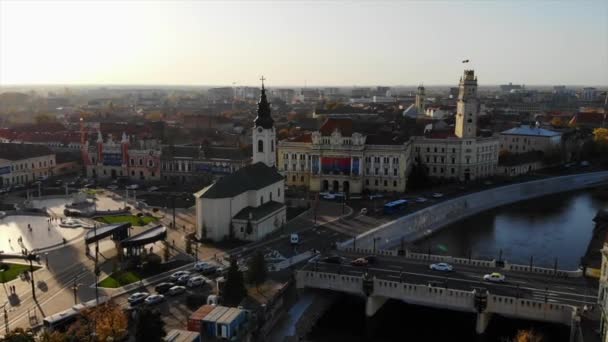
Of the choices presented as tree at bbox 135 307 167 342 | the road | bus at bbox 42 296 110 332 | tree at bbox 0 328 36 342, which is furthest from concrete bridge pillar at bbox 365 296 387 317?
tree at bbox 0 328 36 342

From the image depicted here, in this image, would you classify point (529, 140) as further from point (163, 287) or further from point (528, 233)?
point (163, 287)

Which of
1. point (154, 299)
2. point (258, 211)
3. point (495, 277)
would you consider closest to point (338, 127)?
point (258, 211)

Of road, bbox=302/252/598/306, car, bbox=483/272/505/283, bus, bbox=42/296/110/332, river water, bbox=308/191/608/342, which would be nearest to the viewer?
bus, bbox=42/296/110/332

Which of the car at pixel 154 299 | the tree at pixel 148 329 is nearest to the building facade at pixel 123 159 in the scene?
the car at pixel 154 299

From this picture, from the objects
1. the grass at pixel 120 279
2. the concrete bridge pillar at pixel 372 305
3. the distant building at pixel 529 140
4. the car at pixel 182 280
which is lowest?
the concrete bridge pillar at pixel 372 305

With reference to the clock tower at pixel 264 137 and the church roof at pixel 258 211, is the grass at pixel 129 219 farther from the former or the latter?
the clock tower at pixel 264 137

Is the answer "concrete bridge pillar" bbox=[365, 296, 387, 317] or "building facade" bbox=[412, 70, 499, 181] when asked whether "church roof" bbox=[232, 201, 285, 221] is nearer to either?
"concrete bridge pillar" bbox=[365, 296, 387, 317]
